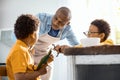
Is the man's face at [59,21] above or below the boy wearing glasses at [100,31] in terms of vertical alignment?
above

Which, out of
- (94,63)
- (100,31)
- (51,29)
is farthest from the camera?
(51,29)

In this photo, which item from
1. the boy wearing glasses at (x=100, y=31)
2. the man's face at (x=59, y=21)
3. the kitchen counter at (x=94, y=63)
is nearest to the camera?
the kitchen counter at (x=94, y=63)

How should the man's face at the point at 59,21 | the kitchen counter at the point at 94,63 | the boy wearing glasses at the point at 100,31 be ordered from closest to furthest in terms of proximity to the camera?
1. the kitchen counter at the point at 94,63
2. the boy wearing glasses at the point at 100,31
3. the man's face at the point at 59,21

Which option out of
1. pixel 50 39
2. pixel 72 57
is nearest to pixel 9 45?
pixel 50 39

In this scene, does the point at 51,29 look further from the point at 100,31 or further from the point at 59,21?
the point at 100,31

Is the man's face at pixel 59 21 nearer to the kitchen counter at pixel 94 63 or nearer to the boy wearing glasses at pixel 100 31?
the boy wearing glasses at pixel 100 31

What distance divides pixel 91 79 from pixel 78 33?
5.86 ft

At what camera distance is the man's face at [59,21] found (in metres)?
1.80

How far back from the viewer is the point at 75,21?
103 inches

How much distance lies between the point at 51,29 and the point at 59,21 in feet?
0.46

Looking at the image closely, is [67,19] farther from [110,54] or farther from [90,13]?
[110,54]

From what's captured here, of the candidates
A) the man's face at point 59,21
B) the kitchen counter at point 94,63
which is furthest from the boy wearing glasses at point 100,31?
the kitchen counter at point 94,63

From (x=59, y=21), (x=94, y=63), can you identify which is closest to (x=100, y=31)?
(x=59, y=21)

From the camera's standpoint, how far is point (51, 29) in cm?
193
